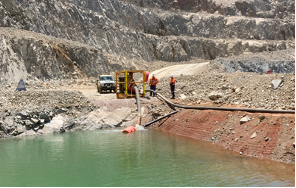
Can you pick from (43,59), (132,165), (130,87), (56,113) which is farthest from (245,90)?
(43,59)

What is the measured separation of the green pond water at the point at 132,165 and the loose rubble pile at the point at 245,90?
3.73 meters

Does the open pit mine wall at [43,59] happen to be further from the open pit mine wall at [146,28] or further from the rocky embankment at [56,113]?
the rocky embankment at [56,113]

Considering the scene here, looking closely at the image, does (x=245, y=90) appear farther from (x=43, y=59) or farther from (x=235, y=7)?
(x=235, y=7)

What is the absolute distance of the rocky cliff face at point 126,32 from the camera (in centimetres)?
3381

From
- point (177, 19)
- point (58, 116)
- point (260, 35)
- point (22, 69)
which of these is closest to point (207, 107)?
point (58, 116)

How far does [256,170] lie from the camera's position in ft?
30.0

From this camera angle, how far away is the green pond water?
855cm

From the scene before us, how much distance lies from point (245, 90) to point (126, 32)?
37406 millimetres

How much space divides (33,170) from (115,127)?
884 centimetres

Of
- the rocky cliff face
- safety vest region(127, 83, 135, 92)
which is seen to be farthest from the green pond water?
the rocky cliff face

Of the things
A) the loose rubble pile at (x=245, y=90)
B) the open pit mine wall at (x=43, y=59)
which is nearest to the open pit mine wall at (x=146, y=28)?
the open pit mine wall at (x=43, y=59)

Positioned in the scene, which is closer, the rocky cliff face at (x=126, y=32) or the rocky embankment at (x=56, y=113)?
the rocky embankment at (x=56, y=113)

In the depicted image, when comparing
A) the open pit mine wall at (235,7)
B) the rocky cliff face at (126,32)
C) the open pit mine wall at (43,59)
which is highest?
the open pit mine wall at (235,7)

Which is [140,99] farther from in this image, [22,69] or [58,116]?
[22,69]
